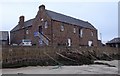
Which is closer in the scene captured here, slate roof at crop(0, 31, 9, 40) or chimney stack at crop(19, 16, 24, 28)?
chimney stack at crop(19, 16, 24, 28)

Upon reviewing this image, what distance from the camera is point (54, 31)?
38.6 meters

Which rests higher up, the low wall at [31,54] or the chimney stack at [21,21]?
the chimney stack at [21,21]

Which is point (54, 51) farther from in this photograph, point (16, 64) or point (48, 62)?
point (16, 64)

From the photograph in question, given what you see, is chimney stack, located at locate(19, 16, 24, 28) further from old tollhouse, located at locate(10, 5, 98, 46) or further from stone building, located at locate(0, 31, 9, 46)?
stone building, located at locate(0, 31, 9, 46)

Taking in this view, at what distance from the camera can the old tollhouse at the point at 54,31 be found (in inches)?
1524

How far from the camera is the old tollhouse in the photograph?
127ft

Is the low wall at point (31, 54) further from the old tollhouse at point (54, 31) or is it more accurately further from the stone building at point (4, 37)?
the stone building at point (4, 37)

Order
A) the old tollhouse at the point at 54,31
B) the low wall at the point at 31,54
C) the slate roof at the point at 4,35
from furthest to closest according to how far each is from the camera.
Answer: the slate roof at the point at 4,35, the old tollhouse at the point at 54,31, the low wall at the point at 31,54

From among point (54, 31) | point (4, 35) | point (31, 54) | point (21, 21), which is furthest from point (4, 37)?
point (31, 54)

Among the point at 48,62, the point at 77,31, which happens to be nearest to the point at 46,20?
the point at 77,31

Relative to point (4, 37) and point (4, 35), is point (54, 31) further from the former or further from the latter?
point (4, 35)

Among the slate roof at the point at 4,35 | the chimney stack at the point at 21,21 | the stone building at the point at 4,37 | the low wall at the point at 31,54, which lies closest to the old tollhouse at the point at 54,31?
the chimney stack at the point at 21,21

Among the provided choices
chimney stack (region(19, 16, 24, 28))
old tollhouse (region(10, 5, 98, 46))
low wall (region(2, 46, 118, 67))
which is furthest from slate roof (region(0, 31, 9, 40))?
low wall (region(2, 46, 118, 67))

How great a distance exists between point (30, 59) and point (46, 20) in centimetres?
1580
